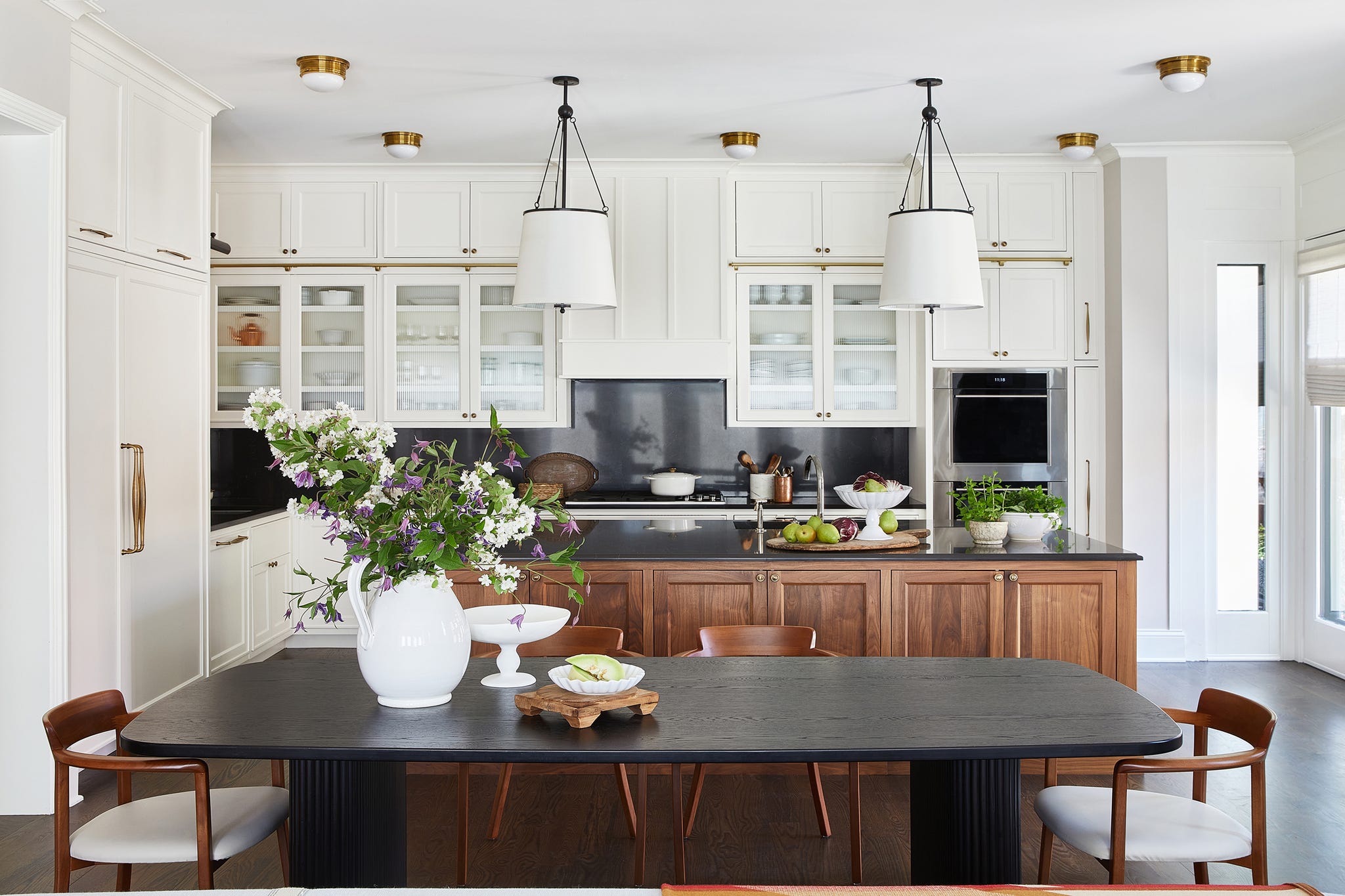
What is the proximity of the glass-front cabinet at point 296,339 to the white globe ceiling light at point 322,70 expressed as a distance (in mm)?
1777

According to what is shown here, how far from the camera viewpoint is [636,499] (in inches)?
234

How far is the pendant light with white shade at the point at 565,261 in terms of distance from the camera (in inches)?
156

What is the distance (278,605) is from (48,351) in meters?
2.53

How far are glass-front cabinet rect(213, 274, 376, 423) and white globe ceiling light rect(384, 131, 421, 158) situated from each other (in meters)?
0.87

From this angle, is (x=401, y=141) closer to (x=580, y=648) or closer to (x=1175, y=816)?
(x=580, y=648)

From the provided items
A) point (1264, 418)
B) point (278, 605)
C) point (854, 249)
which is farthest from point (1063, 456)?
point (278, 605)

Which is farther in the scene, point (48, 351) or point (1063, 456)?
point (1063, 456)

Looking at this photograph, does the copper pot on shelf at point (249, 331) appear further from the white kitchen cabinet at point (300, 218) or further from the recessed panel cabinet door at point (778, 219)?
the recessed panel cabinet door at point (778, 219)

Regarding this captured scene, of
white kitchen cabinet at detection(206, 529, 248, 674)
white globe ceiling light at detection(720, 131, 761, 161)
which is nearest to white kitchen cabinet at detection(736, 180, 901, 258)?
white globe ceiling light at detection(720, 131, 761, 161)

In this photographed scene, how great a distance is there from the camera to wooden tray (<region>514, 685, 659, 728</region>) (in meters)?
2.04

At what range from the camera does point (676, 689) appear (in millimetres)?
2348

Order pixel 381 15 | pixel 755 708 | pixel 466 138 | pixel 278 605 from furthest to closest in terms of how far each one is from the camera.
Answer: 1. pixel 278 605
2. pixel 466 138
3. pixel 381 15
4. pixel 755 708

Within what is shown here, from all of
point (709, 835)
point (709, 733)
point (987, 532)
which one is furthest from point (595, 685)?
point (987, 532)

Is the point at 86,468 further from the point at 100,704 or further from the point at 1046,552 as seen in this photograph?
the point at 1046,552
